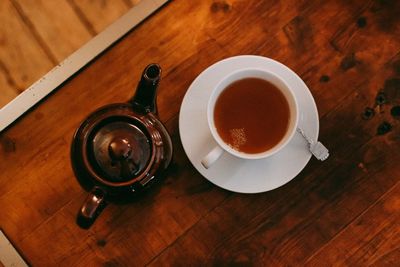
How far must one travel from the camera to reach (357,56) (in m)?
1.05

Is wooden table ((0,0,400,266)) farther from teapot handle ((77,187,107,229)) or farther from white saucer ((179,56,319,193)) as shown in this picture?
teapot handle ((77,187,107,229))

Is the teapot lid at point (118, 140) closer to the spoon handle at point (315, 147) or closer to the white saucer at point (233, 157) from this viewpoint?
the white saucer at point (233, 157)

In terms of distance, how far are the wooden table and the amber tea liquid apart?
0.12 meters

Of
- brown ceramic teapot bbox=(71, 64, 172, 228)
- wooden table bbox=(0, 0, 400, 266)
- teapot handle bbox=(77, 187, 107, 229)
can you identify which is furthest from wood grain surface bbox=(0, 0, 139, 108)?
teapot handle bbox=(77, 187, 107, 229)

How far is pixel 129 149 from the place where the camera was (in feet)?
2.71

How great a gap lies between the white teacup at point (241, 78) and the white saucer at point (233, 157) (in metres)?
0.05

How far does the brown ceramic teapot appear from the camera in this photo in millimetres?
860

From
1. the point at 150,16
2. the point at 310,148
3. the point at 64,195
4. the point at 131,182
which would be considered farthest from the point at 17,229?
the point at 310,148

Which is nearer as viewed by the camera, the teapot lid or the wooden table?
the teapot lid

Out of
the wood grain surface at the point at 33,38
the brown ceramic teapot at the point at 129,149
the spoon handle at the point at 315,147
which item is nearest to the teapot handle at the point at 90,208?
the brown ceramic teapot at the point at 129,149

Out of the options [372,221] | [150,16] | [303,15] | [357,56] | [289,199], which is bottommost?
[372,221]

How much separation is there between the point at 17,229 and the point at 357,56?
808 mm

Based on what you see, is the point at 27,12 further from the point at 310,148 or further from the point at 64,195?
the point at 310,148

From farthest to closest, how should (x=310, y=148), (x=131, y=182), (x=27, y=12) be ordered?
1. (x=27, y=12)
2. (x=310, y=148)
3. (x=131, y=182)
